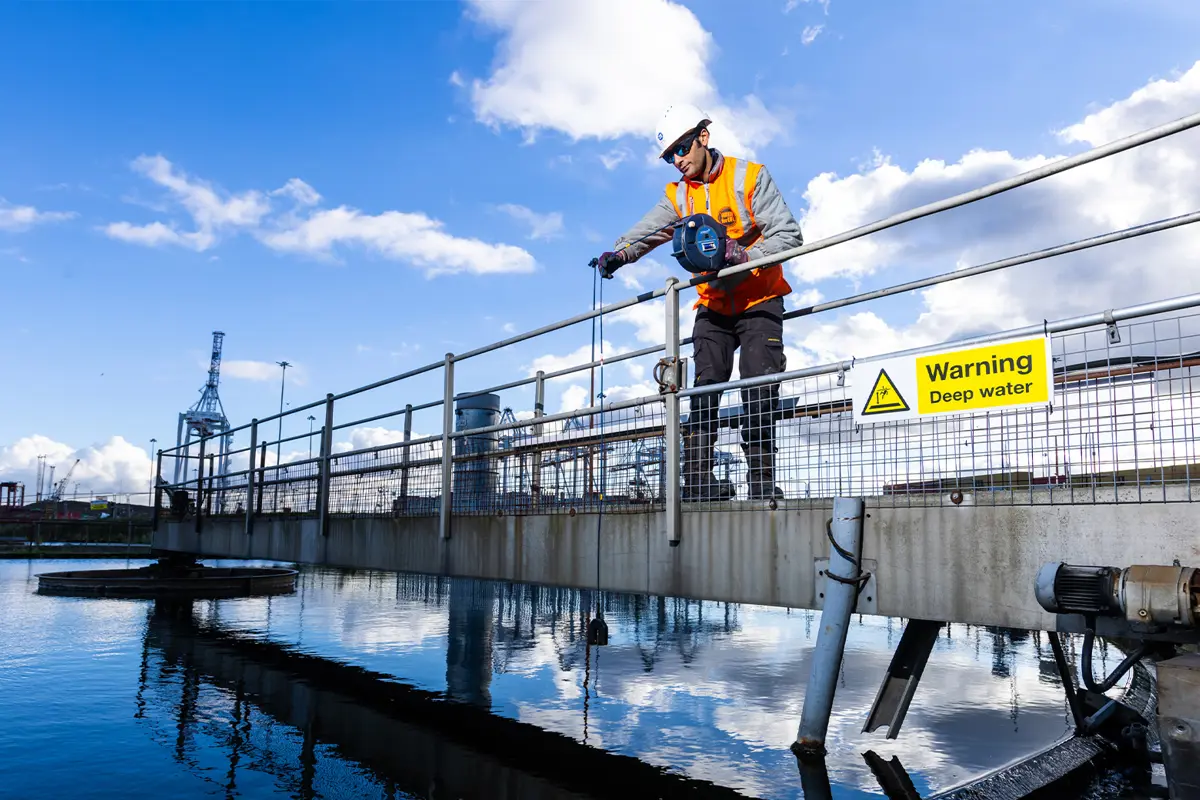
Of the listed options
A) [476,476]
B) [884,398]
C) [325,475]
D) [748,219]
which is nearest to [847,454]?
[884,398]

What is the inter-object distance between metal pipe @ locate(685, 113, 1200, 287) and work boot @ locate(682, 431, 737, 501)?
942mm

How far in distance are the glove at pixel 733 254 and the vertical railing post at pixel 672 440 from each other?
49 cm

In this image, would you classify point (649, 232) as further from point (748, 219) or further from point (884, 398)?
point (884, 398)

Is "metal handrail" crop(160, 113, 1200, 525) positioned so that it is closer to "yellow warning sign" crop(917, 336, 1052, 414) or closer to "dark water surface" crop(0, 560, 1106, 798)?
"yellow warning sign" crop(917, 336, 1052, 414)

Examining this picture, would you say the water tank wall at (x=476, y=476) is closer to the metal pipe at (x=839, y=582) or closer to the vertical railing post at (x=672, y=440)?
the vertical railing post at (x=672, y=440)

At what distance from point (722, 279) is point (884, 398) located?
1.52m

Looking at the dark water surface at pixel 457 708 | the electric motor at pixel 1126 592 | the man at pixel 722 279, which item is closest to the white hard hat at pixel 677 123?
the man at pixel 722 279

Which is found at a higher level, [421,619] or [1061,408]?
[1061,408]

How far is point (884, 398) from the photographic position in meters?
4.14

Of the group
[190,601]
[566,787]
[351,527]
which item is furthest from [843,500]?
[190,601]

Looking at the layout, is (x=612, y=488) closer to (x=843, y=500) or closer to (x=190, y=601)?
(x=843, y=500)

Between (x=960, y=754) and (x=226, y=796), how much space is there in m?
5.25

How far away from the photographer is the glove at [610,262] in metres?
5.81

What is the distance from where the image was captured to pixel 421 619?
14.3m
